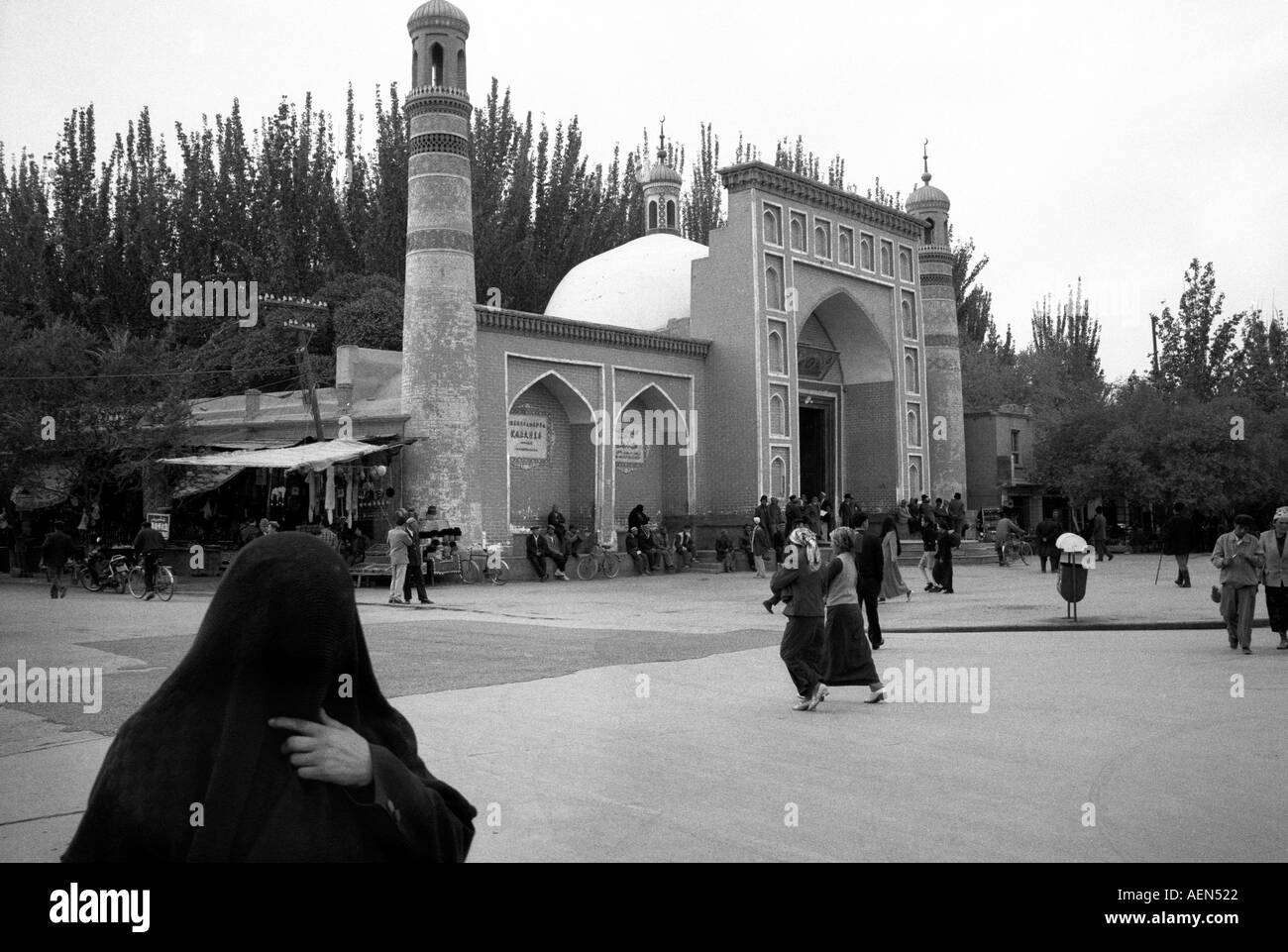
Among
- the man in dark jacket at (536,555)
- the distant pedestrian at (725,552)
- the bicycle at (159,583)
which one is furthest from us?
the distant pedestrian at (725,552)

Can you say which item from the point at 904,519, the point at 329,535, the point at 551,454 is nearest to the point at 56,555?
the point at 329,535

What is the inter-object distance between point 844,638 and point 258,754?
7.35 m

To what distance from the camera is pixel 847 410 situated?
35.6 m

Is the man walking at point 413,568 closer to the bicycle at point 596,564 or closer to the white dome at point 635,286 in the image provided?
the bicycle at point 596,564

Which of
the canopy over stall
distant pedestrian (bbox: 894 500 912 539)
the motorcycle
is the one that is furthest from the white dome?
the motorcycle

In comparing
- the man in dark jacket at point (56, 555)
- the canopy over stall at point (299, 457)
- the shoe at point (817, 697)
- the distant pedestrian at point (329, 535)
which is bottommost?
the shoe at point (817, 697)

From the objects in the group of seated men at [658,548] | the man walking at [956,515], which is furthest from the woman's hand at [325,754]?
the man walking at [956,515]

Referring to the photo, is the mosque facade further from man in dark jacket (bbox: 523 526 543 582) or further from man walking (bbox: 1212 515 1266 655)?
man walking (bbox: 1212 515 1266 655)

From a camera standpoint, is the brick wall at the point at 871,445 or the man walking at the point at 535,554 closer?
the man walking at the point at 535,554

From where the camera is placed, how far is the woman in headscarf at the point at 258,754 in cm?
200

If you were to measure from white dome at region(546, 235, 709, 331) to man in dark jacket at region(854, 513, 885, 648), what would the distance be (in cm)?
2062

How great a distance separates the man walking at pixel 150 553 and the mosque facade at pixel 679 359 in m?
5.95

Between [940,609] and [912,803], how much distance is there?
1137cm

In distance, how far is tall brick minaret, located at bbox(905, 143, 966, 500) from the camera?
1423 inches
